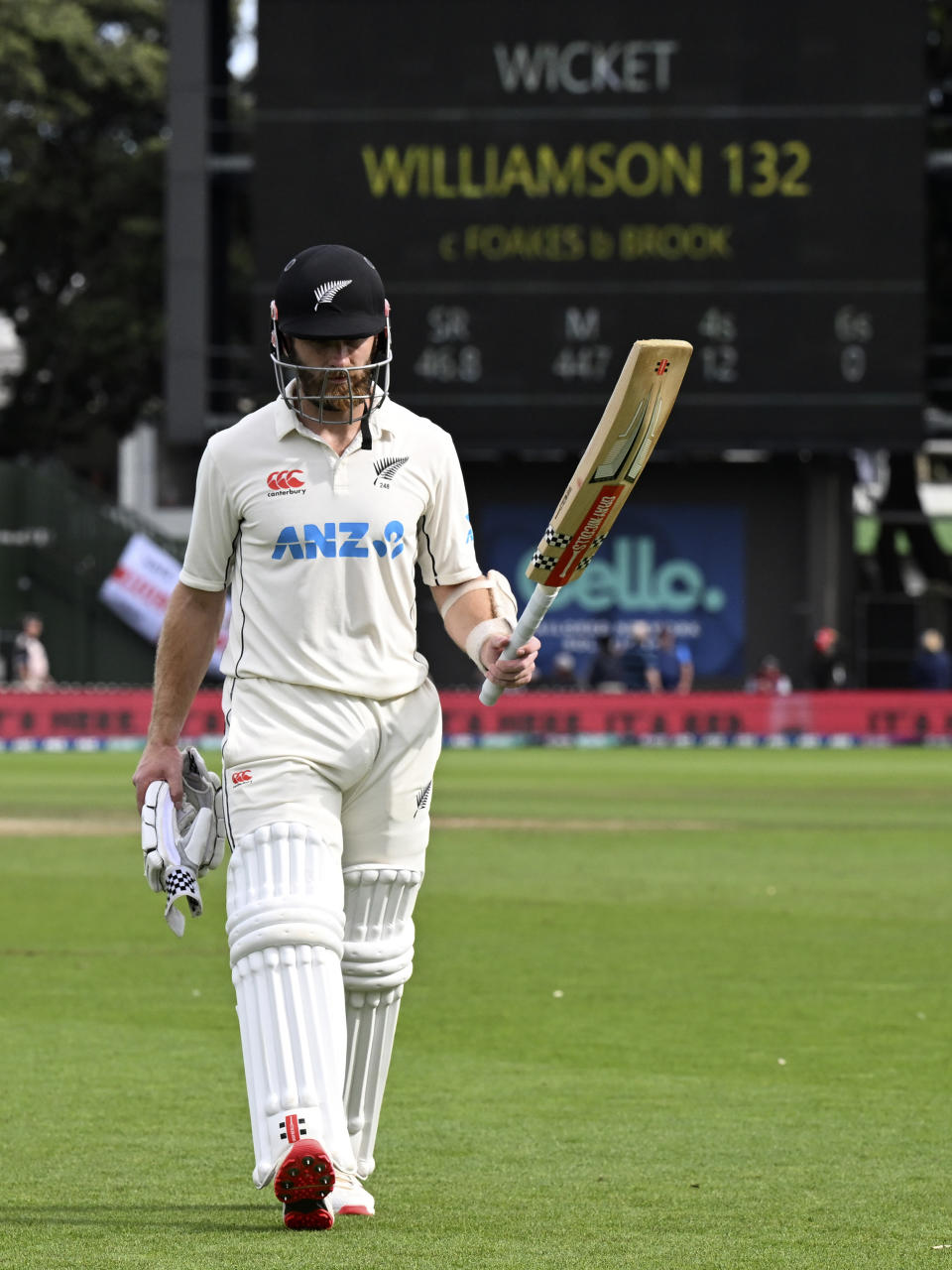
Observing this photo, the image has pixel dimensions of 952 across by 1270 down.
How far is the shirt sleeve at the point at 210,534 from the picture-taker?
17.7 ft

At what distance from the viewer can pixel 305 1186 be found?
16.6 feet

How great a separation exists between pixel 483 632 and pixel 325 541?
466 millimetres

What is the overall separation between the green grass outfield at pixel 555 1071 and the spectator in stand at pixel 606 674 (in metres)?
16.4

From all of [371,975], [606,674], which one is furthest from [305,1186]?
[606,674]

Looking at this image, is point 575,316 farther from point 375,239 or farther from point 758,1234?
point 758,1234

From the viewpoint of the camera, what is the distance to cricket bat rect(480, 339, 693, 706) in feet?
16.6

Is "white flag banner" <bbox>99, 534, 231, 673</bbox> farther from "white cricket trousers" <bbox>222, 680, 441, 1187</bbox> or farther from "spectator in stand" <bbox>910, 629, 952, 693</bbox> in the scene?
"white cricket trousers" <bbox>222, 680, 441, 1187</bbox>

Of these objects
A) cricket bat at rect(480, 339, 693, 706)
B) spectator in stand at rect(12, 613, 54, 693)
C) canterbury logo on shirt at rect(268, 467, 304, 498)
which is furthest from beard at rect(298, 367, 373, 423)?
spectator in stand at rect(12, 613, 54, 693)

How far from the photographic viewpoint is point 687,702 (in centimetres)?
3138

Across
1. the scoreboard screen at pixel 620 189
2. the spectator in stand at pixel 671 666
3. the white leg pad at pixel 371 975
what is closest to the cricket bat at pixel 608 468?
the white leg pad at pixel 371 975

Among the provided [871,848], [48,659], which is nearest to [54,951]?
[871,848]

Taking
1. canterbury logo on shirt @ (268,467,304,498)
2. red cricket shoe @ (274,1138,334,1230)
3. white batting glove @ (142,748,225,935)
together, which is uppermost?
canterbury logo on shirt @ (268,467,304,498)

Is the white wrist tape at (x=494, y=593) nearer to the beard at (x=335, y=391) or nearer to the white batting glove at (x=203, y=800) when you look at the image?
the beard at (x=335, y=391)

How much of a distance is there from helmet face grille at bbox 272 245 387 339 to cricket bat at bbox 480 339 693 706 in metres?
0.58
